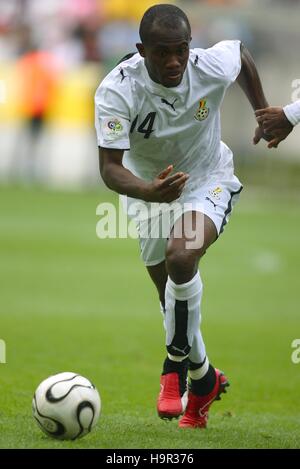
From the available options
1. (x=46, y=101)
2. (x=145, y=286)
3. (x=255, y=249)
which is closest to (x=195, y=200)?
(x=145, y=286)

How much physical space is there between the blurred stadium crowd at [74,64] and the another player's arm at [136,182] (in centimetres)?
1843

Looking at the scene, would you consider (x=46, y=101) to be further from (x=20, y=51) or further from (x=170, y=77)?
(x=170, y=77)

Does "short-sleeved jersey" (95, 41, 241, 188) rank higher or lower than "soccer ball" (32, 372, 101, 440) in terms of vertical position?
higher

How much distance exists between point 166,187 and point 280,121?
5.15ft

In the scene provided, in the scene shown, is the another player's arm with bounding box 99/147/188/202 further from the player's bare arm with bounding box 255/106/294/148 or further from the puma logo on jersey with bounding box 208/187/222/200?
the player's bare arm with bounding box 255/106/294/148

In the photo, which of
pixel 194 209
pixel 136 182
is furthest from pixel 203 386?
pixel 136 182

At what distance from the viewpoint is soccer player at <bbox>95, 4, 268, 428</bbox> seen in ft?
24.0

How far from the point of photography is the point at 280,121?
26.8 ft

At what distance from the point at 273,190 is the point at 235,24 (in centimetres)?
409

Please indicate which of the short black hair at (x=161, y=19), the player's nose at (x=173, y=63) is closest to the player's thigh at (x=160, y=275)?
the player's nose at (x=173, y=63)

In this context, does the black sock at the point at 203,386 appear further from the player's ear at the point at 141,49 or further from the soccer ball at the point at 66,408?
the player's ear at the point at 141,49

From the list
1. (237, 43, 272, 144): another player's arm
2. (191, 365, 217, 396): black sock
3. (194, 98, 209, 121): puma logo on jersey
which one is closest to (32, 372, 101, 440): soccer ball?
(191, 365, 217, 396): black sock

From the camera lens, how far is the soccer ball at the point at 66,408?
22.7 feet

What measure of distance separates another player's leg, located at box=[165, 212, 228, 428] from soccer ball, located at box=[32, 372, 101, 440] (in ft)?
2.49
